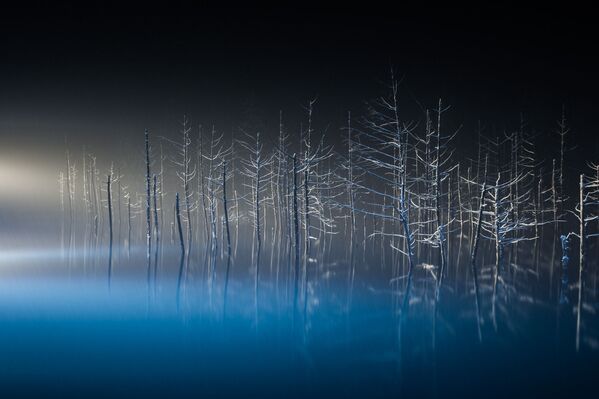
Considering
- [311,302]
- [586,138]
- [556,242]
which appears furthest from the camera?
[586,138]

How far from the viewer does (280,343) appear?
14.0m

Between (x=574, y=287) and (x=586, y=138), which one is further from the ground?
(x=586, y=138)

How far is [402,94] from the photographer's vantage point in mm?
66875

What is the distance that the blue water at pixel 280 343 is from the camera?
10609mm

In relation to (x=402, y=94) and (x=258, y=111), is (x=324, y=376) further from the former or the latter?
(x=402, y=94)

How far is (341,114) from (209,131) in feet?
48.9

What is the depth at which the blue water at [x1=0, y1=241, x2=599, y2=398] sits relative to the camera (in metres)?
10.6

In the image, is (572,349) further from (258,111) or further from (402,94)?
(402,94)

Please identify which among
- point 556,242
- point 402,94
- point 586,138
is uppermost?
point 402,94

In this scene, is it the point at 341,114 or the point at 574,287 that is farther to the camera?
the point at 341,114

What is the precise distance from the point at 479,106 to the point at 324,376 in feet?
188

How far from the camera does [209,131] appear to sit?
64.9 m

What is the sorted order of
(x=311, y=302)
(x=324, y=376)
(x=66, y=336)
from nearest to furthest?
1. (x=324, y=376)
2. (x=66, y=336)
3. (x=311, y=302)

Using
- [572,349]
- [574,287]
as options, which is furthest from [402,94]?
[572,349]
